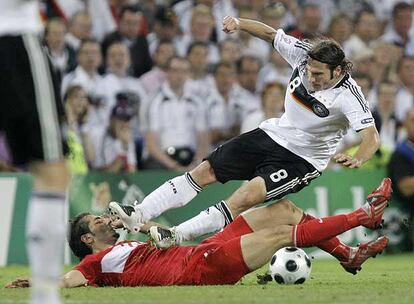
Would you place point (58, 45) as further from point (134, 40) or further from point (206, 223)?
point (206, 223)

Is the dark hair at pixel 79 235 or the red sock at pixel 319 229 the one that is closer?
the red sock at pixel 319 229

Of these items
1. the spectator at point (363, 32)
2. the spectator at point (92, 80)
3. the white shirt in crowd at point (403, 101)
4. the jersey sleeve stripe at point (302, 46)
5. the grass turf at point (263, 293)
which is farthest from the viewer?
the spectator at point (363, 32)

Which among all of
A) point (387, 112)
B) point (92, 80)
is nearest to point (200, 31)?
point (92, 80)

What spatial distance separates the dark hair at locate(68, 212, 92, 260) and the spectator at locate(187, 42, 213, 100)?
7173mm

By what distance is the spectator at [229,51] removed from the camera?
18.0 m

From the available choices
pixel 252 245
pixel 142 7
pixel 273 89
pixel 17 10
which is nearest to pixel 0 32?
pixel 17 10

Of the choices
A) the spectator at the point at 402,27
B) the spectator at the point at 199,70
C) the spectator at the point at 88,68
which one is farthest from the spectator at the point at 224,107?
the spectator at the point at 402,27

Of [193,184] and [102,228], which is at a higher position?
[193,184]

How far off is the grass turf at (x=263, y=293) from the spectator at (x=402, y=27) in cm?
939

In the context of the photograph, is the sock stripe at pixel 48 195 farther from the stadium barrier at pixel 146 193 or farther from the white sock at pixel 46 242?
the stadium barrier at pixel 146 193

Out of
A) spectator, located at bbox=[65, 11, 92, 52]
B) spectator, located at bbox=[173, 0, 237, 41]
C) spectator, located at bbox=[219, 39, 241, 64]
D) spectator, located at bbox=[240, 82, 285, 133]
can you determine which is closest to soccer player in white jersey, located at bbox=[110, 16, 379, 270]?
spectator, located at bbox=[240, 82, 285, 133]

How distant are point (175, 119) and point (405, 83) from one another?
4.41 metres

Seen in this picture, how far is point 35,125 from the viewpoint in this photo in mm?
6719

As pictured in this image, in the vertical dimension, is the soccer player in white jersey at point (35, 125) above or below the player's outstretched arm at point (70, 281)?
above
